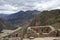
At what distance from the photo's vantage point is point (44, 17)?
106m

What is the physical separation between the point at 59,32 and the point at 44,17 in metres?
80.2

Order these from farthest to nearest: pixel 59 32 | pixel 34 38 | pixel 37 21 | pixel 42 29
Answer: pixel 37 21 → pixel 42 29 → pixel 59 32 → pixel 34 38

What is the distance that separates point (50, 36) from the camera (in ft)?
82.4

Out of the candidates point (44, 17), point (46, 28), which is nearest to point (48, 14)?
point (44, 17)

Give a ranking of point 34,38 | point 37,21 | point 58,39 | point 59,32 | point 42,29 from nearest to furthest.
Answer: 1. point 58,39
2. point 34,38
3. point 59,32
4. point 42,29
5. point 37,21

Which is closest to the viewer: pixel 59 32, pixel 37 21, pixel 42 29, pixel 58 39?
pixel 58 39

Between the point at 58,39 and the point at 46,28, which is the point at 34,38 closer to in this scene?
the point at 58,39

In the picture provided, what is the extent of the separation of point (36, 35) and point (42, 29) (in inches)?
262

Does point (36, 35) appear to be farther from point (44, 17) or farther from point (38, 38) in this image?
point (44, 17)

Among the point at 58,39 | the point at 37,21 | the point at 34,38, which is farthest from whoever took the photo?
the point at 37,21

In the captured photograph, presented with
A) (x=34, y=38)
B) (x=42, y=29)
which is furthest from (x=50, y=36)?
(x=42, y=29)

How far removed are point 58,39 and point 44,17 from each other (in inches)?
3308

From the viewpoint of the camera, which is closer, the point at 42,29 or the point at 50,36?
the point at 50,36

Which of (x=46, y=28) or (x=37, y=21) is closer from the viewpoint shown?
(x=46, y=28)
